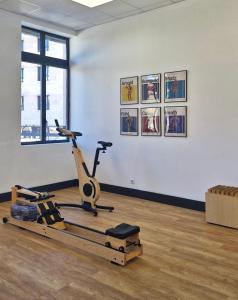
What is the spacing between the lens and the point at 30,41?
5973mm

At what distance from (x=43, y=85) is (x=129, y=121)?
6.48 ft

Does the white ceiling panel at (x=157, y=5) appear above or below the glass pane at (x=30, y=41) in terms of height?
above

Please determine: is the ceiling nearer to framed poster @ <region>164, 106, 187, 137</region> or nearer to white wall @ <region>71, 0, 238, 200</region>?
white wall @ <region>71, 0, 238, 200</region>

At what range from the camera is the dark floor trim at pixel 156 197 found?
4938 mm

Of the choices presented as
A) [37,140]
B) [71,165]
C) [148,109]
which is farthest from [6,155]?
[148,109]

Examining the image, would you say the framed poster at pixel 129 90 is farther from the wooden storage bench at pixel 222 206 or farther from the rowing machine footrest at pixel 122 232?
the rowing machine footrest at pixel 122 232

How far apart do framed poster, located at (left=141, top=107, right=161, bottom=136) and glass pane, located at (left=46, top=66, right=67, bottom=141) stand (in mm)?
2063

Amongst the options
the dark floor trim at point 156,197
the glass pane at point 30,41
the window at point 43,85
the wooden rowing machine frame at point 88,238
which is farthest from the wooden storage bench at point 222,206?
the glass pane at point 30,41

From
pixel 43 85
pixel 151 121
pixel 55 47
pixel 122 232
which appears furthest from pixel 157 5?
pixel 122 232

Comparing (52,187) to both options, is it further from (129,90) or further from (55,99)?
(129,90)

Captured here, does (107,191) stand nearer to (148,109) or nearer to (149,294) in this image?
(148,109)

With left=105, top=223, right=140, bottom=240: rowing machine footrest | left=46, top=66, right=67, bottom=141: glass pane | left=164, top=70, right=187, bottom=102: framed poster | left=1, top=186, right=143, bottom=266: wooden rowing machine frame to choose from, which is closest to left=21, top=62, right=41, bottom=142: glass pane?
left=46, top=66, right=67, bottom=141: glass pane

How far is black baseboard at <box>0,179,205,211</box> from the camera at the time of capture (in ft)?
16.3

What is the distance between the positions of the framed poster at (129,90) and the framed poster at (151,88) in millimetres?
156
